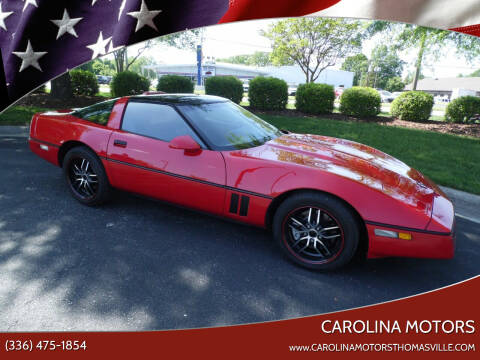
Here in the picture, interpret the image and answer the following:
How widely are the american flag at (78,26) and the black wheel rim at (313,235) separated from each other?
1.66 meters

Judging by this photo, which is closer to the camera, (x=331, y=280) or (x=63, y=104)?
(x=331, y=280)

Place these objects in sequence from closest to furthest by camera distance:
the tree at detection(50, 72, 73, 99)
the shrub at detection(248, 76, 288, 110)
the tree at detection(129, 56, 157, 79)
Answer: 1. the tree at detection(50, 72, 73, 99)
2. the shrub at detection(248, 76, 288, 110)
3. the tree at detection(129, 56, 157, 79)

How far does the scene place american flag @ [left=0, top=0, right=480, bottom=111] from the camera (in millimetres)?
1441

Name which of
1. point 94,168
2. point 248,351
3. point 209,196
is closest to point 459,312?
point 248,351

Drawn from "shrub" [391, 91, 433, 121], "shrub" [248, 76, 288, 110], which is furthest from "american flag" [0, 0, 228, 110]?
"shrub" [391, 91, 433, 121]

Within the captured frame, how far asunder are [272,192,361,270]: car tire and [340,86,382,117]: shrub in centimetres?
1059

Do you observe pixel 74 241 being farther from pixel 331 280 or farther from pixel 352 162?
pixel 352 162

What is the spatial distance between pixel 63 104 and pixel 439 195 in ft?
39.9

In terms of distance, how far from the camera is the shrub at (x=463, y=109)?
11.4 metres

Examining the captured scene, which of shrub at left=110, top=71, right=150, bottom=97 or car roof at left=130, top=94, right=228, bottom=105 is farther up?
shrub at left=110, top=71, right=150, bottom=97

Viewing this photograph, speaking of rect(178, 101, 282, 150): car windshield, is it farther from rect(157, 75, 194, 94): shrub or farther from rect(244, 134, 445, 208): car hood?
rect(157, 75, 194, 94): shrub

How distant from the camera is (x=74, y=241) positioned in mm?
2969

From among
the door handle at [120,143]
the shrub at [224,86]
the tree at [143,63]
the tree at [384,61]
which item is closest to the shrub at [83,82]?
the tree at [143,63]

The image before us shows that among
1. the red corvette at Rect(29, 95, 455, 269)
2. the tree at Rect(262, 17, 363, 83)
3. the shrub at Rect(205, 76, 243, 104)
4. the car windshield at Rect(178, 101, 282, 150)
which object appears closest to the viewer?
the red corvette at Rect(29, 95, 455, 269)
